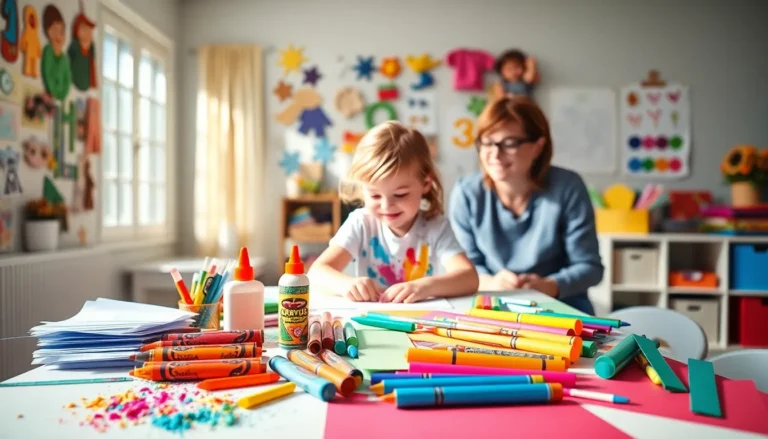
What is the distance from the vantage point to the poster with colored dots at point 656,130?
12.2 ft

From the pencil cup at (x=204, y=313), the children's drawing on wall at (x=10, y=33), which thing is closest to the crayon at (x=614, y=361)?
the pencil cup at (x=204, y=313)

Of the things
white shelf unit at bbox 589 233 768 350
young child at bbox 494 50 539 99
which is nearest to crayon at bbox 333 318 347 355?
white shelf unit at bbox 589 233 768 350

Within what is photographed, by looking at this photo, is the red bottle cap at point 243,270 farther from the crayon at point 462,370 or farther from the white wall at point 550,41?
the white wall at point 550,41

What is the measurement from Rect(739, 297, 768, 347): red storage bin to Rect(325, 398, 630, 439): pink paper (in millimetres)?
3189

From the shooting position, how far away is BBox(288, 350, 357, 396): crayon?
645 millimetres

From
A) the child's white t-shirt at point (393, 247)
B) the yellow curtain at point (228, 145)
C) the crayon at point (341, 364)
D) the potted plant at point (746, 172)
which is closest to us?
the crayon at point (341, 364)

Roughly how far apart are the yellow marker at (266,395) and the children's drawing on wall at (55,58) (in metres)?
2.25

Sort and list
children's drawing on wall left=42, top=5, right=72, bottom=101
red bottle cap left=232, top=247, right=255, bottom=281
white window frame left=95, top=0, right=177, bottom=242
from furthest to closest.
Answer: white window frame left=95, top=0, right=177, bottom=242
children's drawing on wall left=42, top=5, right=72, bottom=101
red bottle cap left=232, top=247, right=255, bottom=281

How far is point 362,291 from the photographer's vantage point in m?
1.23

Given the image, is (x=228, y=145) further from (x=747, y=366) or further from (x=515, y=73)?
(x=747, y=366)

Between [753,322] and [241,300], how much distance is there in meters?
3.34

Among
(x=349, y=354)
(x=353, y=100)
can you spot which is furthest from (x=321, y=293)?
(x=353, y=100)

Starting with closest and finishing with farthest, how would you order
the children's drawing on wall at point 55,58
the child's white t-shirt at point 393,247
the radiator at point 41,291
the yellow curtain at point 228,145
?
the child's white t-shirt at point 393,247, the radiator at point 41,291, the children's drawing on wall at point 55,58, the yellow curtain at point 228,145

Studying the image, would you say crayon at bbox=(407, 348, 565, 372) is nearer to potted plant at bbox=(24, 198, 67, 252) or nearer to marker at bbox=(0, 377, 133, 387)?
marker at bbox=(0, 377, 133, 387)
